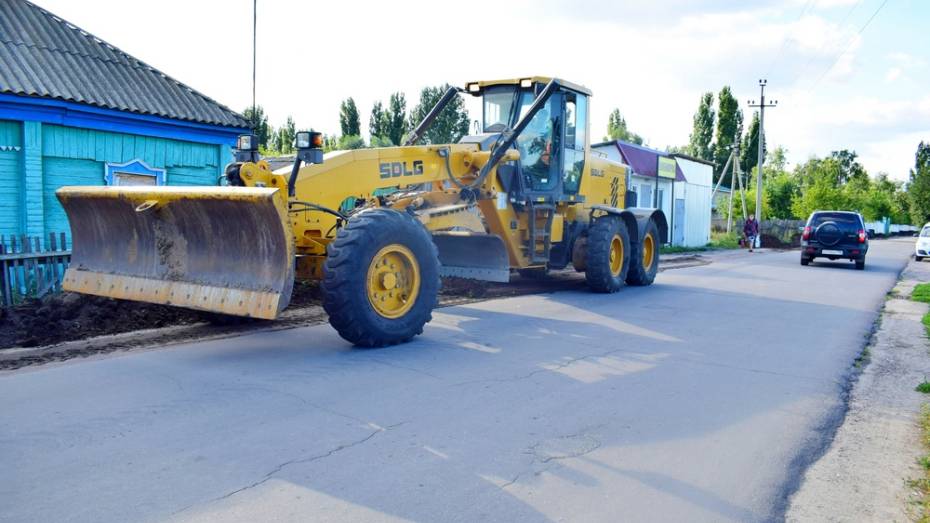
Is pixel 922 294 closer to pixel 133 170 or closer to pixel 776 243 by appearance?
pixel 133 170

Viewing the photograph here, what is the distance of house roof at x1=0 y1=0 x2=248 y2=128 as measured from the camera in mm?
11742

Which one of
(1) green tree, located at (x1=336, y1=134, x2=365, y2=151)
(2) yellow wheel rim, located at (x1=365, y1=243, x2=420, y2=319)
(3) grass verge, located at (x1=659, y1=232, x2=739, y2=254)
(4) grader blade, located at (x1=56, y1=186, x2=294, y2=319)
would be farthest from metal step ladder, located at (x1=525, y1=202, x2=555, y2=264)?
(1) green tree, located at (x1=336, y1=134, x2=365, y2=151)

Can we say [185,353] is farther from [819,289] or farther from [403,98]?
[403,98]

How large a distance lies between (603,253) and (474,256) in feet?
9.02

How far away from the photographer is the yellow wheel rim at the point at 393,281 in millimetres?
7234

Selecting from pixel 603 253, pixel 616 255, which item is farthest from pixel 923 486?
pixel 616 255

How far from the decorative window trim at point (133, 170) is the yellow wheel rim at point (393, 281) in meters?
7.95

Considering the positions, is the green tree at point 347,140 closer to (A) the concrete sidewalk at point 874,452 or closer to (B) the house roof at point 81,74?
(B) the house roof at point 81,74

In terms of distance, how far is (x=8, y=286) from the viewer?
9203mm

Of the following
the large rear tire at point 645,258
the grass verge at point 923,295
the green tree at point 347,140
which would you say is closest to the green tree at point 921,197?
the green tree at point 347,140

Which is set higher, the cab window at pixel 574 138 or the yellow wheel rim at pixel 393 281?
the cab window at pixel 574 138

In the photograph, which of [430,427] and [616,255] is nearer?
[430,427]

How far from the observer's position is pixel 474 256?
10281 mm

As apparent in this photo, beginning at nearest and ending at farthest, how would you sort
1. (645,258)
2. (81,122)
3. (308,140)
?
(308,140) → (81,122) → (645,258)
